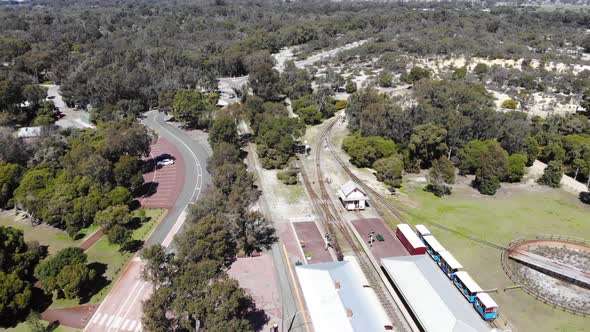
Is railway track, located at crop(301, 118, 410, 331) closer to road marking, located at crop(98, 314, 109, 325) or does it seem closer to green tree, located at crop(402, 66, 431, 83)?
road marking, located at crop(98, 314, 109, 325)

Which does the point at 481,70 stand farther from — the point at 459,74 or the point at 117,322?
the point at 117,322

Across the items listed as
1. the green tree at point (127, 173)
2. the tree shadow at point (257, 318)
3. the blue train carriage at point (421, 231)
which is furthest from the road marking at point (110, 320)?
the blue train carriage at point (421, 231)

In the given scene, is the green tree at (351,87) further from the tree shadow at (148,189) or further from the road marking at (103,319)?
the road marking at (103,319)

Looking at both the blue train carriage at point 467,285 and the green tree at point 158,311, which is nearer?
the green tree at point 158,311

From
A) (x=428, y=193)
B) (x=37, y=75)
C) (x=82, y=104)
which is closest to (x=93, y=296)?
(x=428, y=193)

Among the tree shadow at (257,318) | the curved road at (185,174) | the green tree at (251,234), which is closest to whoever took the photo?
the tree shadow at (257,318)

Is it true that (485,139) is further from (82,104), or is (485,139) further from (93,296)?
(82,104)

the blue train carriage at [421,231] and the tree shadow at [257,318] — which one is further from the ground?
the blue train carriage at [421,231]

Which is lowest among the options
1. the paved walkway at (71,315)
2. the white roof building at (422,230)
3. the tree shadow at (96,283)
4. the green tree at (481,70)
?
the paved walkway at (71,315)
